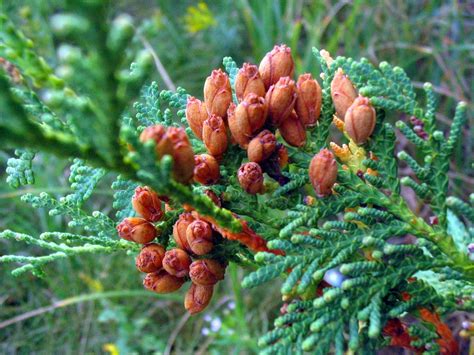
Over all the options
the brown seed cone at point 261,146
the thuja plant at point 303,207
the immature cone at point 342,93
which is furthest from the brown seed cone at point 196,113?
the immature cone at point 342,93

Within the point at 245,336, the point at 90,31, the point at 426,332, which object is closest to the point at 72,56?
the point at 90,31

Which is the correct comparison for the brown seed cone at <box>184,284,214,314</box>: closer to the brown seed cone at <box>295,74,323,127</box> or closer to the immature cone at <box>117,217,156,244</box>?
the immature cone at <box>117,217,156,244</box>

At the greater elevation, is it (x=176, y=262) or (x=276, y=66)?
(x=276, y=66)

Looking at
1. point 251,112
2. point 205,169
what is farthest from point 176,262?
point 251,112

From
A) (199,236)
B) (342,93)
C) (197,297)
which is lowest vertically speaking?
(197,297)

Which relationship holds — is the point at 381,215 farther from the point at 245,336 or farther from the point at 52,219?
the point at 52,219

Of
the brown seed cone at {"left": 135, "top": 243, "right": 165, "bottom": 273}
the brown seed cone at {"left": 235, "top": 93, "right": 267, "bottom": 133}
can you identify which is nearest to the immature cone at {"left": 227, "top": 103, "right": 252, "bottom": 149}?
the brown seed cone at {"left": 235, "top": 93, "right": 267, "bottom": 133}

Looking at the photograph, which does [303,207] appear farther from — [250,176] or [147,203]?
[147,203]
